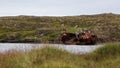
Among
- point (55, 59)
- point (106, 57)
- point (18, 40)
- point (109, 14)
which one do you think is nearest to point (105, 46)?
point (106, 57)

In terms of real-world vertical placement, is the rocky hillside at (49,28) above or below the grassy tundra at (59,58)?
below

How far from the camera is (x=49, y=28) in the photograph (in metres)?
109

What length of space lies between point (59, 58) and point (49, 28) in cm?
8863

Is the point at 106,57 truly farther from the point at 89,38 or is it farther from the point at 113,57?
the point at 89,38

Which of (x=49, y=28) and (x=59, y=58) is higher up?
(x=59, y=58)

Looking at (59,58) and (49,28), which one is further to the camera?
(49,28)

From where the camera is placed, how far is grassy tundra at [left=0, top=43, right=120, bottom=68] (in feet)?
61.0

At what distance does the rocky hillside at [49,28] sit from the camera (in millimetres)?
97562

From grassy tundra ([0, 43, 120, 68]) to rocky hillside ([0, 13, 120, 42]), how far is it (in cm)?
5700

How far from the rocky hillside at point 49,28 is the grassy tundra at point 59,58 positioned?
187 feet

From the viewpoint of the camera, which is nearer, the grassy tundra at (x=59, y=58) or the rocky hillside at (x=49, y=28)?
the grassy tundra at (x=59, y=58)

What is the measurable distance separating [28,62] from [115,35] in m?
83.9

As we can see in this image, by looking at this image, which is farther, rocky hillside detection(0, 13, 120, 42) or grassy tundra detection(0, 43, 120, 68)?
rocky hillside detection(0, 13, 120, 42)

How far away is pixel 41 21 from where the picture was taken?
13412cm
